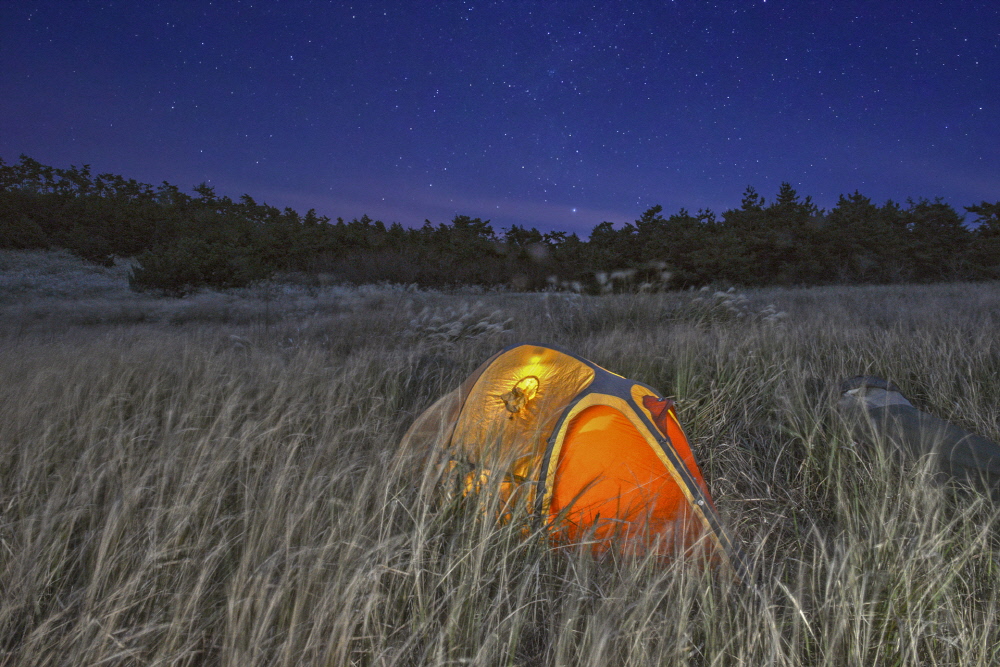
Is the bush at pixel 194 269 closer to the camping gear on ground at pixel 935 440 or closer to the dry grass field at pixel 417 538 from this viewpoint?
the dry grass field at pixel 417 538

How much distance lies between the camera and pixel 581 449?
2695mm

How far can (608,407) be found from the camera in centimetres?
272

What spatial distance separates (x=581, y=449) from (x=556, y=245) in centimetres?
2375

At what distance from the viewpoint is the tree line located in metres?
19.5

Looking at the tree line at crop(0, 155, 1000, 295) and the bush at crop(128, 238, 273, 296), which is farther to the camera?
the tree line at crop(0, 155, 1000, 295)

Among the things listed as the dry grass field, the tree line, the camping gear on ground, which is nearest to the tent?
the dry grass field

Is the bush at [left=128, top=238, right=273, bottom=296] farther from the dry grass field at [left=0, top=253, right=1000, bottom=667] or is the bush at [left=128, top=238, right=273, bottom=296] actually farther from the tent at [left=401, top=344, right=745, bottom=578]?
the tent at [left=401, top=344, right=745, bottom=578]

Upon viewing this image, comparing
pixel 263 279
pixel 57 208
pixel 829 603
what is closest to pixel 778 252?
pixel 263 279

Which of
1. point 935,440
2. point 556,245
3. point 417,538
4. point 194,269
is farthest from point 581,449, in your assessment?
point 556,245

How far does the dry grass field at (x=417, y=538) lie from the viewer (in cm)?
138

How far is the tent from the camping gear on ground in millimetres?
982

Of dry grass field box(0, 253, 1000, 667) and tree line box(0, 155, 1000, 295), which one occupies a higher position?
tree line box(0, 155, 1000, 295)

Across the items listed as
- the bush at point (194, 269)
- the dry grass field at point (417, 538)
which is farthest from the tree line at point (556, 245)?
the dry grass field at point (417, 538)

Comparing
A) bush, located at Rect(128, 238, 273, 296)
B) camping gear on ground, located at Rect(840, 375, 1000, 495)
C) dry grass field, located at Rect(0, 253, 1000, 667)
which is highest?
bush, located at Rect(128, 238, 273, 296)
